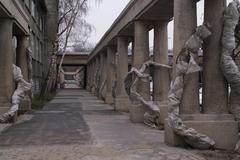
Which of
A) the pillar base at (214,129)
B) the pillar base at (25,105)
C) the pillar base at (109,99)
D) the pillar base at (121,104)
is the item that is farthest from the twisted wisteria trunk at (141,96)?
the pillar base at (109,99)

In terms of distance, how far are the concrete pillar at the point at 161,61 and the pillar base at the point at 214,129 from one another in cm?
560

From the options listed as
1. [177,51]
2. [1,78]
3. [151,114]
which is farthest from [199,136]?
[1,78]

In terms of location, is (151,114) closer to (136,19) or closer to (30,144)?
(136,19)

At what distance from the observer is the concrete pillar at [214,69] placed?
1063cm

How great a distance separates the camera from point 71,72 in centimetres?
13462

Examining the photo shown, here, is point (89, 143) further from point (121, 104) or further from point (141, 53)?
point (121, 104)

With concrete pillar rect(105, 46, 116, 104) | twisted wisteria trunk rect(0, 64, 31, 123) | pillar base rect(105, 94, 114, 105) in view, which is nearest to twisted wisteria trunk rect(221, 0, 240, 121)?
twisted wisteria trunk rect(0, 64, 31, 123)

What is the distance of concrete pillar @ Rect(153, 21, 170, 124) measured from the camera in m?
16.2

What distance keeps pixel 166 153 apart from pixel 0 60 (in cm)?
878

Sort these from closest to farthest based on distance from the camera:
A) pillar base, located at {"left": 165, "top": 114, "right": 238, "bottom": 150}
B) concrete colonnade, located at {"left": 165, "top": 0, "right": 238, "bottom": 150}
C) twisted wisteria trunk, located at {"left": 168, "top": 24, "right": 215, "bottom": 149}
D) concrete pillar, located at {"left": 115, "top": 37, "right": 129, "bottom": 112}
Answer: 1. twisted wisteria trunk, located at {"left": 168, "top": 24, "right": 215, "bottom": 149}
2. pillar base, located at {"left": 165, "top": 114, "right": 238, "bottom": 150}
3. concrete colonnade, located at {"left": 165, "top": 0, "right": 238, "bottom": 150}
4. concrete pillar, located at {"left": 115, "top": 37, "right": 129, "bottom": 112}

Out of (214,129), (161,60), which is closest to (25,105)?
(161,60)

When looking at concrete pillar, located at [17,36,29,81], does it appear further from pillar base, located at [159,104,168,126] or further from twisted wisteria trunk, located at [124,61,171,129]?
pillar base, located at [159,104,168,126]

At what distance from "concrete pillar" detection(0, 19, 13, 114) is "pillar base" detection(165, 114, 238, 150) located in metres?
7.54

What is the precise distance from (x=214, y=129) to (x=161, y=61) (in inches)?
250
